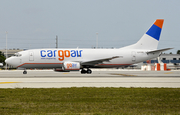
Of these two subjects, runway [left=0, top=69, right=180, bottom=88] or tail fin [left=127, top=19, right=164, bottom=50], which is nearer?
runway [left=0, top=69, right=180, bottom=88]

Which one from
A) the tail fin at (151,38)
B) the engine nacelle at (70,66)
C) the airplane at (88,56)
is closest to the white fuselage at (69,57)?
the airplane at (88,56)

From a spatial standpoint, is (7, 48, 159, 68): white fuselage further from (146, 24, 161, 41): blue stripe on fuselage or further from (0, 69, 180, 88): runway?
(0, 69, 180, 88): runway

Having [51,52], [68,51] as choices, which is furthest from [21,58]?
[68,51]

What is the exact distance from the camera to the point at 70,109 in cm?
948

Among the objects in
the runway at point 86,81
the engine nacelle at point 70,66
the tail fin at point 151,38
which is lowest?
the runway at point 86,81

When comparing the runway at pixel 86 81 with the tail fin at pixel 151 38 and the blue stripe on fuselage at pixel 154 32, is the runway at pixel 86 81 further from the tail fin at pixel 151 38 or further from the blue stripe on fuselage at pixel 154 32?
the blue stripe on fuselage at pixel 154 32

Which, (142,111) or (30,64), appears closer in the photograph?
(142,111)

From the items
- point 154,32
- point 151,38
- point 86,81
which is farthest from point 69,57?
point 86,81

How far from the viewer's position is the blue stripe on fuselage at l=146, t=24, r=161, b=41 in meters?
40.0

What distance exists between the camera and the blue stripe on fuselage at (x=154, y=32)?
40.0 metres

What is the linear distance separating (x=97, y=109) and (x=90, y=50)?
99.9ft

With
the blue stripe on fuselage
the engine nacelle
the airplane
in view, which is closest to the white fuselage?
the airplane

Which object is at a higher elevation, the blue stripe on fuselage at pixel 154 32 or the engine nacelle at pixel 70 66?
the blue stripe on fuselage at pixel 154 32

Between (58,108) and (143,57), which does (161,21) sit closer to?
(143,57)
